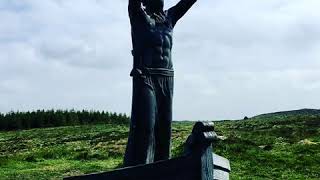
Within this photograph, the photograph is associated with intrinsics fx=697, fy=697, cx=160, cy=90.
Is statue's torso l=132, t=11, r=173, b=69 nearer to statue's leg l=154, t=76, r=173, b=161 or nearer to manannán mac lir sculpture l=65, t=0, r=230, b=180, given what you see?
manannán mac lir sculpture l=65, t=0, r=230, b=180

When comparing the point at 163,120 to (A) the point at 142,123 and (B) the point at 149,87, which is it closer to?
(A) the point at 142,123

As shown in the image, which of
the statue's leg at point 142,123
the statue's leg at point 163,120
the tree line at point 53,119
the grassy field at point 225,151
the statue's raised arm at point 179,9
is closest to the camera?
the statue's leg at point 142,123

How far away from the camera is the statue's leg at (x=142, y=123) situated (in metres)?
10.5

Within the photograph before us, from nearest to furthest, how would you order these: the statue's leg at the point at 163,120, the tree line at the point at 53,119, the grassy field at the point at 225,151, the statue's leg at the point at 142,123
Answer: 1. the statue's leg at the point at 142,123
2. the statue's leg at the point at 163,120
3. the grassy field at the point at 225,151
4. the tree line at the point at 53,119

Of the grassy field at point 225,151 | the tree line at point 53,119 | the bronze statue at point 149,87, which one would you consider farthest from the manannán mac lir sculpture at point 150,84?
the tree line at point 53,119

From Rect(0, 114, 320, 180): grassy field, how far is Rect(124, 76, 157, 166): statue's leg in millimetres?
17666

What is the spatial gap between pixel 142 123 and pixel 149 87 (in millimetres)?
554

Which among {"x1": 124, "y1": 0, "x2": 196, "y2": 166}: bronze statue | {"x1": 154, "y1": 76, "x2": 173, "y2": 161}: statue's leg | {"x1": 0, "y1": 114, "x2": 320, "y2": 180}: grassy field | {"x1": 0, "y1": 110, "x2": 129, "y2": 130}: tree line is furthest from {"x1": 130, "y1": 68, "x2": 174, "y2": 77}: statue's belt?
{"x1": 0, "y1": 110, "x2": 129, "y2": 130}: tree line

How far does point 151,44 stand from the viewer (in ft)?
34.5

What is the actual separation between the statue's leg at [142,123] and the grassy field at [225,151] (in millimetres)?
17666

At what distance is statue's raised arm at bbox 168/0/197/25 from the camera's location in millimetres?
11055

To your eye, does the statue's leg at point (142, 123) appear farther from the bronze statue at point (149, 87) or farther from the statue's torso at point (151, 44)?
the statue's torso at point (151, 44)

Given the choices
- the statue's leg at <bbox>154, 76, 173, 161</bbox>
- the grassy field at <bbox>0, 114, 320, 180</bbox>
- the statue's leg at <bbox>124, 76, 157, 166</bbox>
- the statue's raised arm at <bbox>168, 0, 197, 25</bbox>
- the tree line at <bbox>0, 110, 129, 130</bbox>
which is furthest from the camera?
the tree line at <bbox>0, 110, 129, 130</bbox>

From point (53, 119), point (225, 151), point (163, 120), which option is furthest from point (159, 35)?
point (53, 119)
